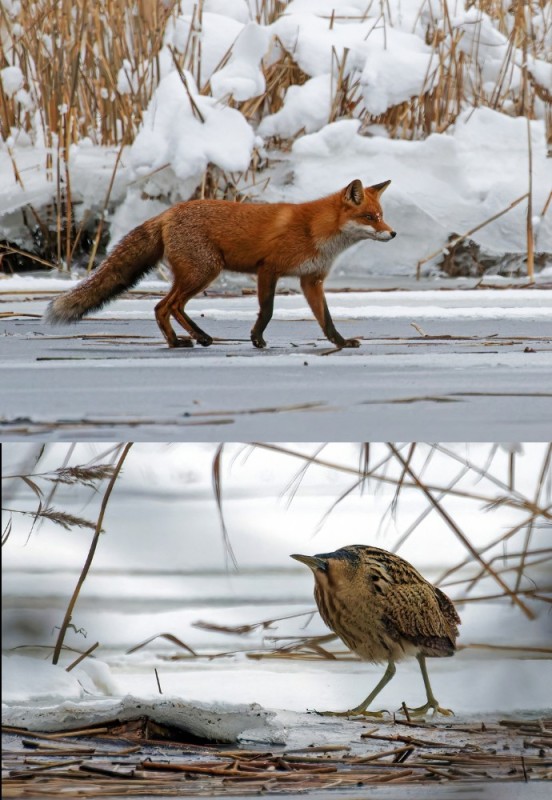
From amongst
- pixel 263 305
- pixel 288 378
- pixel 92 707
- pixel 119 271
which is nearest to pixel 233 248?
pixel 263 305

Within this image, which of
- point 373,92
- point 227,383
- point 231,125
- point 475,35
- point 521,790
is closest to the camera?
point 521,790

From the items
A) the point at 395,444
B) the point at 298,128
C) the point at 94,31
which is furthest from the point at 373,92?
the point at 395,444

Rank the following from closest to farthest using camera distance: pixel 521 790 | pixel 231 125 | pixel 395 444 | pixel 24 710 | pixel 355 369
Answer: pixel 521 790
pixel 24 710
pixel 395 444
pixel 355 369
pixel 231 125

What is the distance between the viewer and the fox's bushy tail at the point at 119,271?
Result: 3.37m

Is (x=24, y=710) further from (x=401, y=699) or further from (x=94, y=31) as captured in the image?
(x=94, y=31)

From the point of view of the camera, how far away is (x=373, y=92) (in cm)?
517

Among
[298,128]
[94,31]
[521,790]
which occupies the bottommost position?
[521,790]

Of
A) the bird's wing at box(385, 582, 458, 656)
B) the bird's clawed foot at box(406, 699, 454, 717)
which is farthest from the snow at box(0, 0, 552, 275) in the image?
the bird's clawed foot at box(406, 699, 454, 717)

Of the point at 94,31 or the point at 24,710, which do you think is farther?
the point at 94,31

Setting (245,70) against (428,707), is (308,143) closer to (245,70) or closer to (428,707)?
(245,70)

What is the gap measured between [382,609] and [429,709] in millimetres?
166

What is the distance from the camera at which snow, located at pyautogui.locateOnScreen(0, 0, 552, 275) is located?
4812 mm

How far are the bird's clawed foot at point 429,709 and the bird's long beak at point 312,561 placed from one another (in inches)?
9.8

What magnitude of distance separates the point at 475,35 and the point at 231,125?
148 cm
